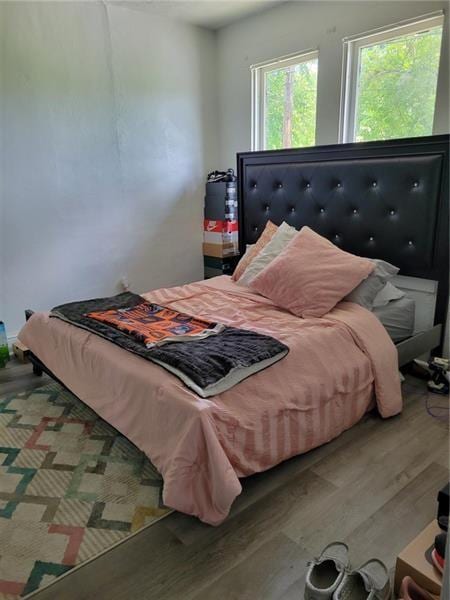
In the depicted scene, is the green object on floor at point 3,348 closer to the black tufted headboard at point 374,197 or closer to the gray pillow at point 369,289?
the black tufted headboard at point 374,197

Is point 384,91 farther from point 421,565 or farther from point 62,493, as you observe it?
point 62,493

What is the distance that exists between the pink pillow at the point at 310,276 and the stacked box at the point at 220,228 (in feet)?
4.52

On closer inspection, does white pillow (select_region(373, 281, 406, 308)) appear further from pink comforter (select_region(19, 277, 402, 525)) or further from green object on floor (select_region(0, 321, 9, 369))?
green object on floor (select_region(0, 321, 9, 369))

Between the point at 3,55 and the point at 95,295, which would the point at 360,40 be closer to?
the point at 3,55

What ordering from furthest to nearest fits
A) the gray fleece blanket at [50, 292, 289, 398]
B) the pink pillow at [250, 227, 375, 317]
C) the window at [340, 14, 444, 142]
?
1. the window at [340, 14, 444, 142]
2. the pink pillow at [250, 227, 375, 317]
3. the gray fleece blanket at [50, 292, 289, 398]

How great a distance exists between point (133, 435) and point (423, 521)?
1.18 meters

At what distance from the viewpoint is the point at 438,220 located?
8.21 feet

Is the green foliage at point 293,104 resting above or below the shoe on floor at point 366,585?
above

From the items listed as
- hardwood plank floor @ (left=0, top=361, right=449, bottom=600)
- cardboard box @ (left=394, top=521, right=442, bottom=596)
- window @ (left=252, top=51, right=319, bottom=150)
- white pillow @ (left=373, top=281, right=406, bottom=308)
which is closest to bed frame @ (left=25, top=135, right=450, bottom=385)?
white pillow @ (left=373, top=281, right=406, bottom=308)

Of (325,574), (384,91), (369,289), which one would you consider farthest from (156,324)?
(384,91)

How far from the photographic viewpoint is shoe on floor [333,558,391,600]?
1286 mm

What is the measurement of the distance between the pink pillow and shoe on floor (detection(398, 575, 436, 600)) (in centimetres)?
135

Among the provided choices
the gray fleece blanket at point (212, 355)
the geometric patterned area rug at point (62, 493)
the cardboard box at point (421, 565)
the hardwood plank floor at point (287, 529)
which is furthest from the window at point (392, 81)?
the geometric patterned area rug at point (62, 493)

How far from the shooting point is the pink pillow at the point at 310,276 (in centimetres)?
245
